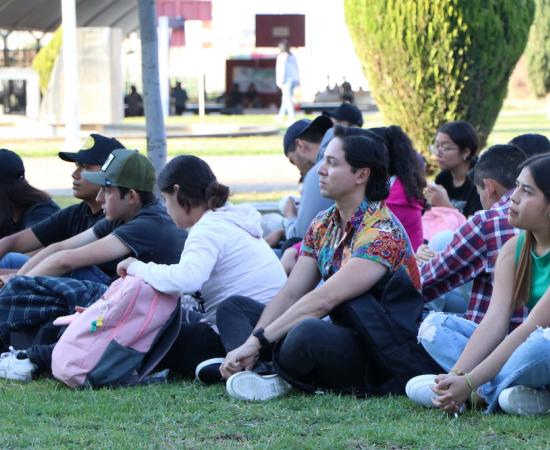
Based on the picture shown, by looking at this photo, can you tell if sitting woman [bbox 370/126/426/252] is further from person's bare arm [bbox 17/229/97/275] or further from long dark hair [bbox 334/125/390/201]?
person's bare arm [bbox 17/229/97/275]

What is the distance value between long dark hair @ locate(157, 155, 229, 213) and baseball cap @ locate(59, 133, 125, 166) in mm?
1032

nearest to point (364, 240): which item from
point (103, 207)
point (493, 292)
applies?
point (493, 292)

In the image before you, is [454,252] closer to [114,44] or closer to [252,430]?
[252,430]

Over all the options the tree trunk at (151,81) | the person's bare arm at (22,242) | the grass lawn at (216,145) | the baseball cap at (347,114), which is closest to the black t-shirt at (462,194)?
the baseball cap at (347,114)

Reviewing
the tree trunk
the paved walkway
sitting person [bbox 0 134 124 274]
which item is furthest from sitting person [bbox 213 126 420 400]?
the paved walkway

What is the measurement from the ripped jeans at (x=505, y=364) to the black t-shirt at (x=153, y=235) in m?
1.67

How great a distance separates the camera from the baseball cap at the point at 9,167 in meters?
7.05

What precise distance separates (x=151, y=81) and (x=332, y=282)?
486 centimetres

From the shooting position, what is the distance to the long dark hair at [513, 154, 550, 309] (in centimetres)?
457

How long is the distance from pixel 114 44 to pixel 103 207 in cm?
2081

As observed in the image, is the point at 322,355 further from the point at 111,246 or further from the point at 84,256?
the point at 84,256

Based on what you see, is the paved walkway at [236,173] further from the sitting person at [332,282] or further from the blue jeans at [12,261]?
the sitting person at [332,282]

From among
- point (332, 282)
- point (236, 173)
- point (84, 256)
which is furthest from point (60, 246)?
point (236, 173)

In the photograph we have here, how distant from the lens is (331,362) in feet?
16.3
